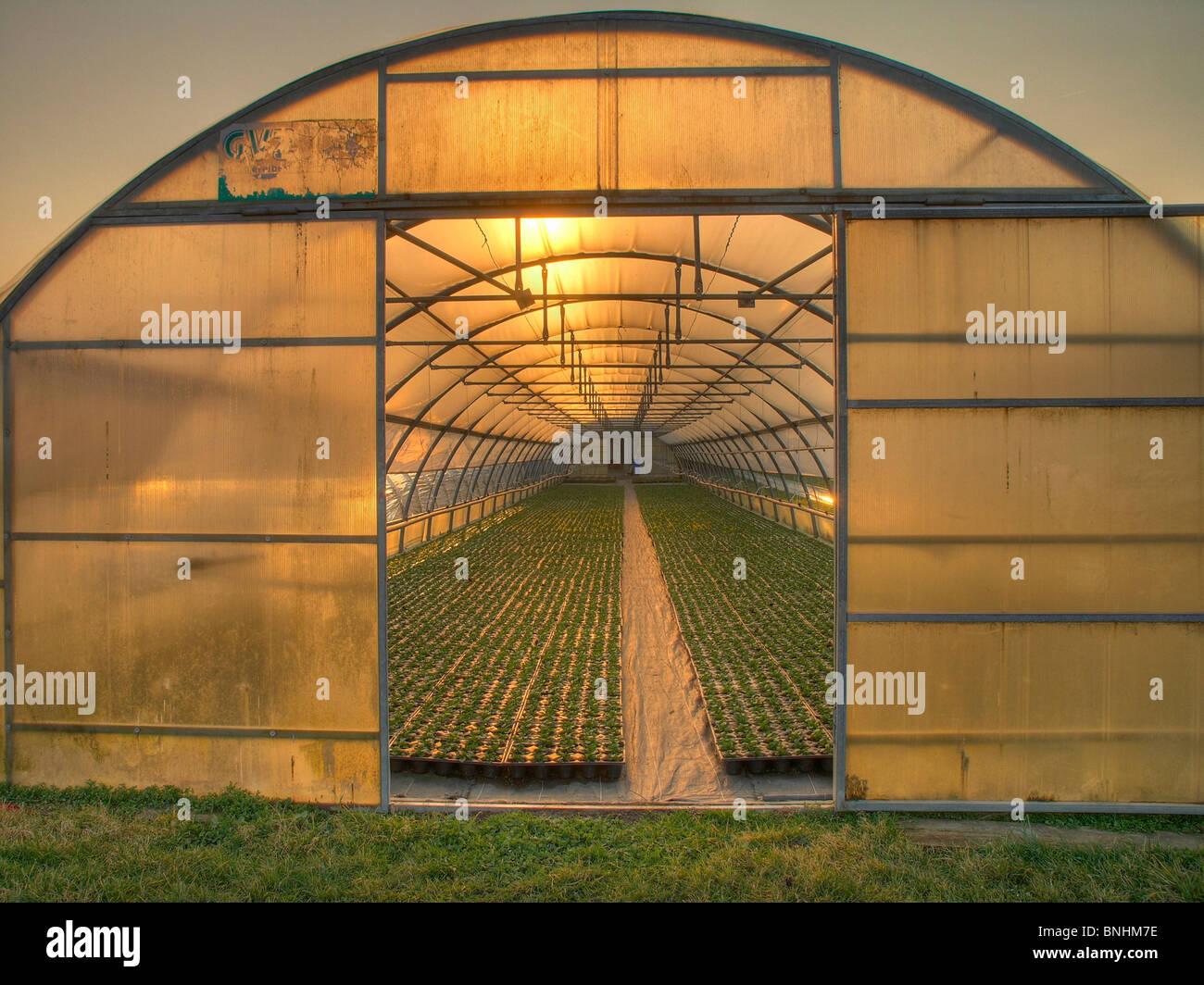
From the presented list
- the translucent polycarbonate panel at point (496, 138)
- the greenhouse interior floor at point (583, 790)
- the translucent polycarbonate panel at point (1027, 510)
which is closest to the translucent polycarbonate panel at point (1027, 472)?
the translucent polycarbonate panel at point (1027, 510)

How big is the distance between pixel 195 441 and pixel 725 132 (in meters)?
5.55

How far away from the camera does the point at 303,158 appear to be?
5.36 meters

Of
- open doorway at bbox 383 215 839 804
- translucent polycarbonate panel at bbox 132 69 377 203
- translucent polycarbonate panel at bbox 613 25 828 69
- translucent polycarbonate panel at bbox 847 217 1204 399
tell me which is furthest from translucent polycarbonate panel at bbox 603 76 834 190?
translucent polycarbonate panel at bbox 132 69 377 203

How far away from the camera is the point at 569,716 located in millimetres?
7902

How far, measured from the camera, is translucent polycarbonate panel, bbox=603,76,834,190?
5281mm

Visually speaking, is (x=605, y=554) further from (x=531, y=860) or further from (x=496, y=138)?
(x=496, y=138)

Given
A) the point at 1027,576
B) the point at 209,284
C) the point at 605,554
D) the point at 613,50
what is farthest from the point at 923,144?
the point at 605,554

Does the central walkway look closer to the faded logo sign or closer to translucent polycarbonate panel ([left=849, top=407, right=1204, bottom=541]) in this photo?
translucent polycarbonate panel ([left=849, top=407, right=1204, bottom=541])

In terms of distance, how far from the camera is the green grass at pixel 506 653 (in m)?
7.25

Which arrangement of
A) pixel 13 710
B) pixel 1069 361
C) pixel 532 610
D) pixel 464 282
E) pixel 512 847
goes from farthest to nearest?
pixel 532 610
pixel 464 282
pixel 13 710
pixel 1069 361
pixel 512 847

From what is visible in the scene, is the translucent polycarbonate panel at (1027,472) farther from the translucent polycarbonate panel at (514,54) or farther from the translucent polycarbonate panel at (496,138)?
the translucent polycarbonate panel at (514,54)

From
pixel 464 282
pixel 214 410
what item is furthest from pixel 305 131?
pixel 464 282

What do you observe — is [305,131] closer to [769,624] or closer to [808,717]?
[808,717]
